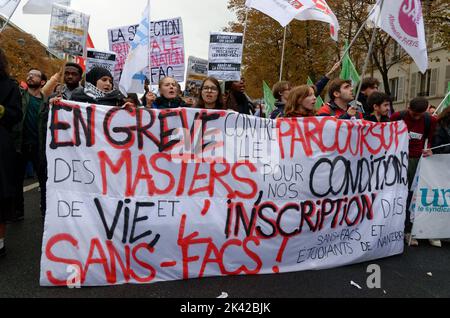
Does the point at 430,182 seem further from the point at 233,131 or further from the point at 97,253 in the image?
the point at 97,253

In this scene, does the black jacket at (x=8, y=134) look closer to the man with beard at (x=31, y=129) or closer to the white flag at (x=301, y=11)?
the man with beard at (x=31, y=129)

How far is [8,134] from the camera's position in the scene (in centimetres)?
356

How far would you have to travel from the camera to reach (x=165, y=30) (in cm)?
614

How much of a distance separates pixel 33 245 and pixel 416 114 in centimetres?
436

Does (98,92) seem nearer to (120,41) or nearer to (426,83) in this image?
(120,41)

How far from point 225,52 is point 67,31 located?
2.13 metres

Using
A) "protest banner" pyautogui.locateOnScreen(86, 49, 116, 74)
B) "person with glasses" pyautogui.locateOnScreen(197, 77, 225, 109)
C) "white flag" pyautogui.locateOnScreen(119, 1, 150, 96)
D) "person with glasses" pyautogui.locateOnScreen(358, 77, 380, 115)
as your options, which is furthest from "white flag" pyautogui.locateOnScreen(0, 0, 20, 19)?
"person with glasses" pyautogui.locateOnScreen(358, 77, 380, 115)

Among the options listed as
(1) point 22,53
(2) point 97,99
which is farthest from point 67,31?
(1) point 22,53

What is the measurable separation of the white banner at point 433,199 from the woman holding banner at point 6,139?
4.00 meters

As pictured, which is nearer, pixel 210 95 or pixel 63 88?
pixel 210 95

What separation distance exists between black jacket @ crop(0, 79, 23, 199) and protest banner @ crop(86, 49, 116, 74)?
2.32m

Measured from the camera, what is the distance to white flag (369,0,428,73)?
161 inches
